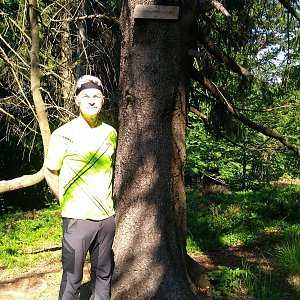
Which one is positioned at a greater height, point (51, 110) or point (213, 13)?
point (213, 13)

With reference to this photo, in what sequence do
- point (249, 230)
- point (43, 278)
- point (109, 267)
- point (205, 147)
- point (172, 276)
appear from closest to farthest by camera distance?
1. point (109, 267)
2. point (172, 276)
3. point (43, 278)
4. point (249, 230)
5. point (205, 147)

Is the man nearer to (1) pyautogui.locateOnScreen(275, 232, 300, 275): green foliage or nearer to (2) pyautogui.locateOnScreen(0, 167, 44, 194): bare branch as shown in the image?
(2) pyautogui.locateOnScreen(0, 167, 44, 194): bare branch

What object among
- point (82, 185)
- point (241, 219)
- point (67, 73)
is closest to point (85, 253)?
point (82, 185)

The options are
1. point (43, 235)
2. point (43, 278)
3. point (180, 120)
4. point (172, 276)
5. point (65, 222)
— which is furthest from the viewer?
point (43, 235)

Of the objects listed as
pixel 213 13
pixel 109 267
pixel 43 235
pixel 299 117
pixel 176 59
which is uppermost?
pixel 213 13

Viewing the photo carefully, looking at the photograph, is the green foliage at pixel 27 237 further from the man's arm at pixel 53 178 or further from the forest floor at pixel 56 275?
the man's arm at pixel 53 178

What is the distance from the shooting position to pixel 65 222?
2982mm

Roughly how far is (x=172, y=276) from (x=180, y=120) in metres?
1.33

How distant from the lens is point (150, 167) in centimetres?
373

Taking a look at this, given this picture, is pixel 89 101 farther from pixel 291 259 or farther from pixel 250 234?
pixel 250 234

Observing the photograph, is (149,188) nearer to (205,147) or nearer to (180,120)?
(180,120)

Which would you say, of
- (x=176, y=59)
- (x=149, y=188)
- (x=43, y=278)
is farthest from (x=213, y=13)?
(x=43, y=278)

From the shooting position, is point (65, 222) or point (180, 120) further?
point (180, 120)

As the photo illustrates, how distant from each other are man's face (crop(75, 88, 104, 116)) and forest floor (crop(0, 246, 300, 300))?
198cm
